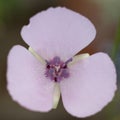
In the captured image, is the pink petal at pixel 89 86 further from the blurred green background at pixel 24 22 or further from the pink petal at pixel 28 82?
the blurred green background at pixel 24 22

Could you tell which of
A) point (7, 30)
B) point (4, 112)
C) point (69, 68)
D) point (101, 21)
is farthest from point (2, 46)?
point (69, 68)

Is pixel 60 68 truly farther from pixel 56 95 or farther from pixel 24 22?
pixel 24 22

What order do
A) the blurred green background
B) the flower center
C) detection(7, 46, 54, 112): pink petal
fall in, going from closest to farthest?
detection(7, 46, 54, 112): pink petal → the flower center → the blurred green background

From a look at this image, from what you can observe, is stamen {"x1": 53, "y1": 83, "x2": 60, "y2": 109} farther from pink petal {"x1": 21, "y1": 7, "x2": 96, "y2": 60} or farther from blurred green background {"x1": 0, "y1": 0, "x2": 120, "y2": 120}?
blurred green background {"x1": 0, "y1": 0, "x2": 120, "y2": 120}

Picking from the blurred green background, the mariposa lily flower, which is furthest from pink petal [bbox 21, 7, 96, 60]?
the blurred green background

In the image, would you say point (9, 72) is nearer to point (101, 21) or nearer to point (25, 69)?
point (25, 69)

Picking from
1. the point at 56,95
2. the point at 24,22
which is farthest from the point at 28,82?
the point at 24,22

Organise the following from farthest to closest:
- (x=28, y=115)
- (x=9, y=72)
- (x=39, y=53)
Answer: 1. (x=28, y=115)
2. (x=39, y=53)
3. (x=9, y=72)
